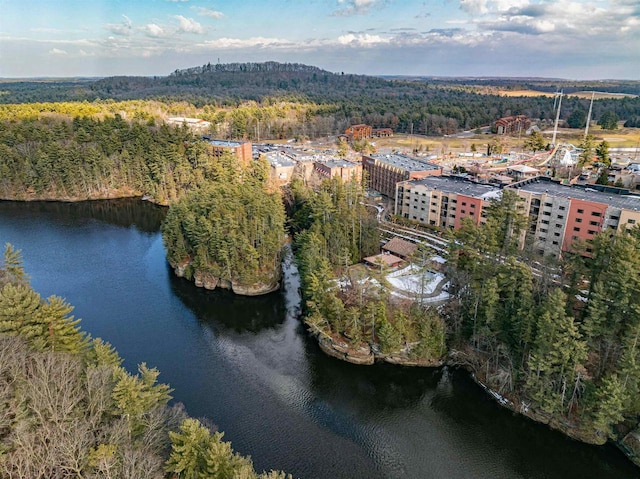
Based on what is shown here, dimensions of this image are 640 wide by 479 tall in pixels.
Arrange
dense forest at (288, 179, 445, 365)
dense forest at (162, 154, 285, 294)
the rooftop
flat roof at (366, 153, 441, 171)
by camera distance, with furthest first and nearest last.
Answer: the rooftop < flat roof at (366, 153, 441, 171) < dense forest at (162, 154, 285, 294) < dense forest at (288, 179, 445, 365)

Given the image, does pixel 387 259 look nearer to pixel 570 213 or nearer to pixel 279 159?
pixel 570 213

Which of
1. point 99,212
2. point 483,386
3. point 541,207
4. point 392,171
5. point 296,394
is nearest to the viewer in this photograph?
point 296,394

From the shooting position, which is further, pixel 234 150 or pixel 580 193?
pixel 234 150

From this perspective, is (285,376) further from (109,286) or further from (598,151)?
(598,151)

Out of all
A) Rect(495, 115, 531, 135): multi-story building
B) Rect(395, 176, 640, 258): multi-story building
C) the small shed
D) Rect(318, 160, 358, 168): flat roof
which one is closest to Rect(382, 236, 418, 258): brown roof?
the small shed

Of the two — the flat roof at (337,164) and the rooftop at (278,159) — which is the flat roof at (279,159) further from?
the flat roof at (337,164)

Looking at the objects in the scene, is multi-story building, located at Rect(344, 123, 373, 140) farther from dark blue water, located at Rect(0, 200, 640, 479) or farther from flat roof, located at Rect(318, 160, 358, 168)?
dark blue water, located at Rect(0, 200, 640, 479)

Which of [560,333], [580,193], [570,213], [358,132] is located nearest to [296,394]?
[560,333]
